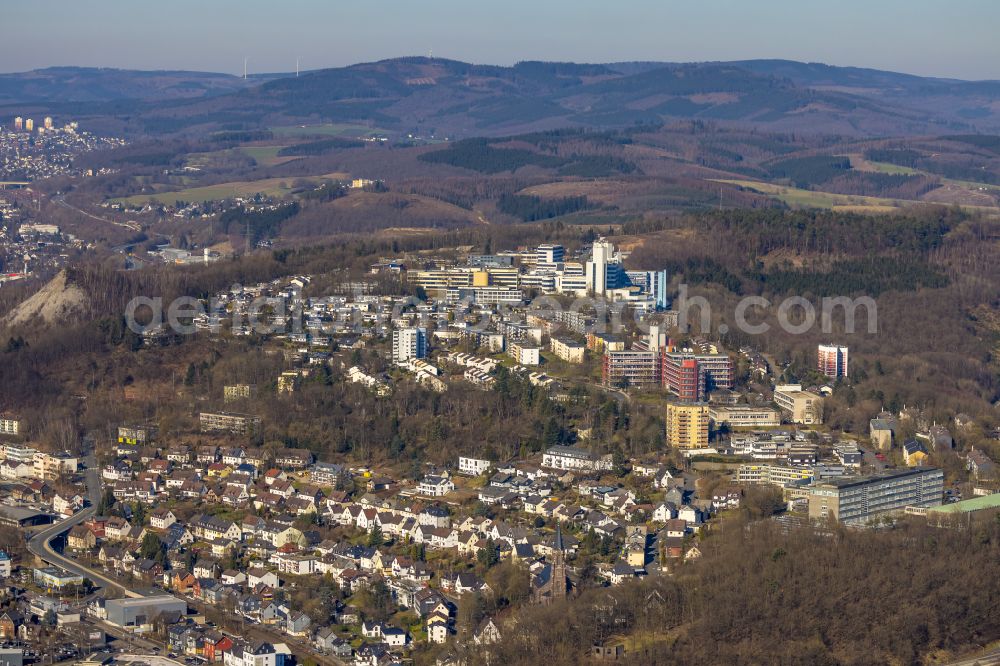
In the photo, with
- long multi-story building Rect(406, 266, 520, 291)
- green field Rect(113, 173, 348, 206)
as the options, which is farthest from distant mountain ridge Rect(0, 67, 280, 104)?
long multi-story building Rect(406, 266, 520, 291)

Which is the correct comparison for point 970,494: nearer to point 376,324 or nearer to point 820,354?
point 820,354

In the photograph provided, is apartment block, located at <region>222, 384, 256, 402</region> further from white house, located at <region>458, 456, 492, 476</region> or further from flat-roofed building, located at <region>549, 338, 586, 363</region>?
flat-roofed building, located at <region>549, 338, 586, 363</region>

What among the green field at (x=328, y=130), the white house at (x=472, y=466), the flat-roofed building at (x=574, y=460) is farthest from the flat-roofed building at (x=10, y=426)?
the green field at (x=328, y=130)

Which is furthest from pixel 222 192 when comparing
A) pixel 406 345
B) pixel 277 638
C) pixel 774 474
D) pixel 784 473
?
pixel 277 638

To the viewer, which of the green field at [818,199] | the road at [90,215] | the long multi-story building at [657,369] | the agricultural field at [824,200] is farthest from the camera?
the road at [90,215]

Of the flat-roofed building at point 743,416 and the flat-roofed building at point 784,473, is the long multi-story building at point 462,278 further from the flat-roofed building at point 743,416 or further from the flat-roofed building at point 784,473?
the flat-roofed building at point 784,473

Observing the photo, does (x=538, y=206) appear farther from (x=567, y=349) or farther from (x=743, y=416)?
(x=743, y=416)

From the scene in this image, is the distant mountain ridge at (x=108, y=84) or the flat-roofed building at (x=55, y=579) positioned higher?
the flat-roofed building at (x=55, y=579)
